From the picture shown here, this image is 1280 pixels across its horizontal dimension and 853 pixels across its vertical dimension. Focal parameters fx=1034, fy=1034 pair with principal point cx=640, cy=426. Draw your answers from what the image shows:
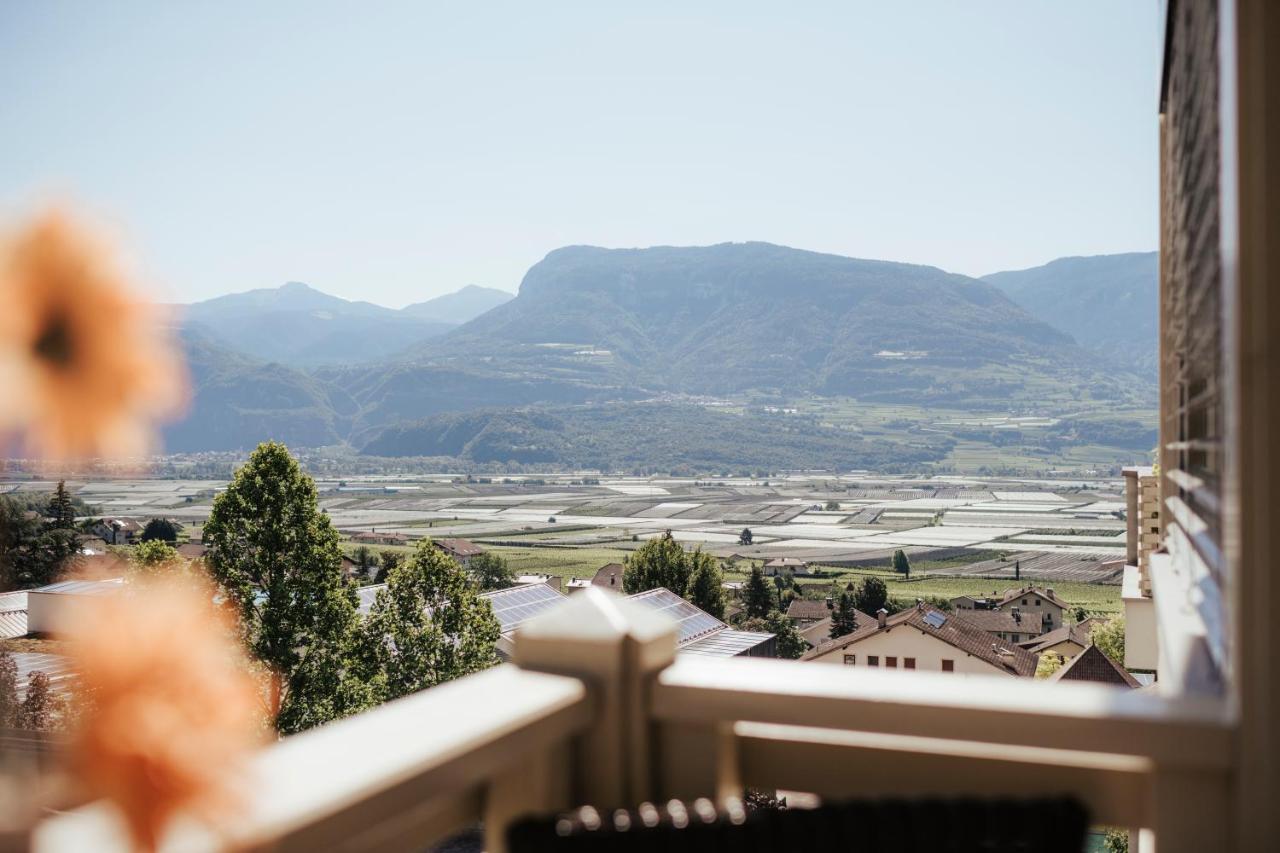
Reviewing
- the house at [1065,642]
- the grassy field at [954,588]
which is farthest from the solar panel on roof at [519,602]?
the grassy field at [954,588]

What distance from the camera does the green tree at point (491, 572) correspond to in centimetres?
3666

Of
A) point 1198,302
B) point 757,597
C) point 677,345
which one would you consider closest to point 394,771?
point 1198,302

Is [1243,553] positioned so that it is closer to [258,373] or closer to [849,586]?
[849,586]

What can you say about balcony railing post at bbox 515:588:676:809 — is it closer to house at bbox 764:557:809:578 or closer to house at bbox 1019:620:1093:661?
house at bbox 1019:620:1093:661

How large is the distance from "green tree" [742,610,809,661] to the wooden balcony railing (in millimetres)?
28552

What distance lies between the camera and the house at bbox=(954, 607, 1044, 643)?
3497 cm

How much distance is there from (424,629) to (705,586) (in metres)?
12.0

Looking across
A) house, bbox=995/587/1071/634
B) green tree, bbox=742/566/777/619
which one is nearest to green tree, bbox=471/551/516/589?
green tree, bbox=742/566/777/619

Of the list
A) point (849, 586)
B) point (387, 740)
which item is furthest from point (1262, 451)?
point (849, 586)

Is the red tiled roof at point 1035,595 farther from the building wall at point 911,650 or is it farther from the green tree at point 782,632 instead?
the building wall at point 911,650

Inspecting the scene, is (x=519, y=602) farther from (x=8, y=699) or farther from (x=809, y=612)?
(x=8, y=699)

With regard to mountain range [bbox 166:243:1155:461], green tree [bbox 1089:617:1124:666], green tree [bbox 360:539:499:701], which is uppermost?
mountain range [bbox 166:243:1155:461]

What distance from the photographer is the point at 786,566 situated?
46.8 meters

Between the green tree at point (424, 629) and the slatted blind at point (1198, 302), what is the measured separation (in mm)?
11784
